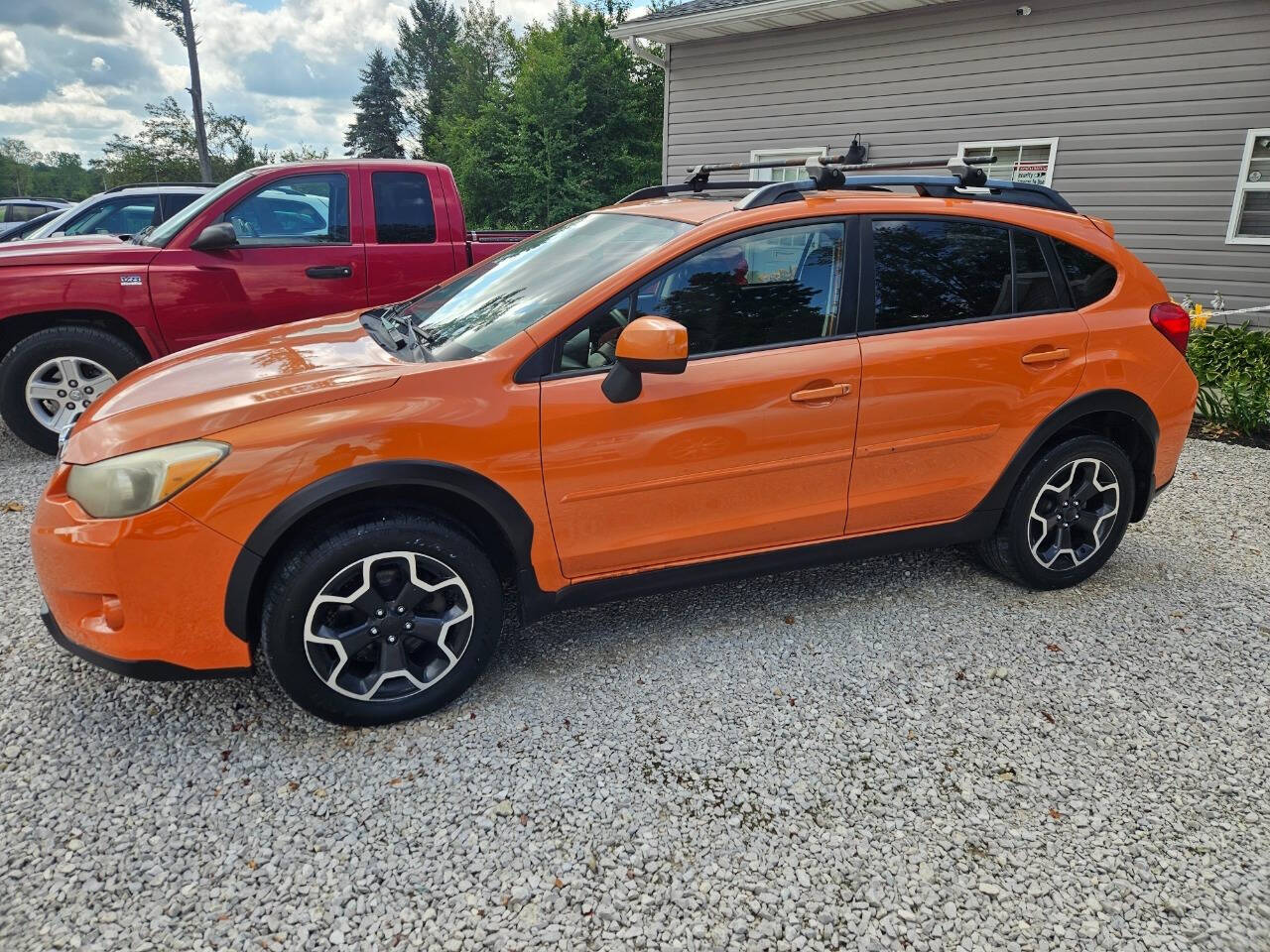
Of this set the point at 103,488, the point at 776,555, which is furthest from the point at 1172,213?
the point at 103,488

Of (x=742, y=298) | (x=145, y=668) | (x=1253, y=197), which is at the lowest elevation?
(x=145, y=668)

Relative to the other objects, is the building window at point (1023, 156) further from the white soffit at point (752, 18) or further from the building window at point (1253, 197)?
the building window at point (1253, 197)

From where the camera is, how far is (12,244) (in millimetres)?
5281

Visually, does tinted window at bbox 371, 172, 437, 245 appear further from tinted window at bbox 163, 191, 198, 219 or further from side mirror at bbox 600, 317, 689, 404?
side mirror at bbox 600, 317, 689, 404

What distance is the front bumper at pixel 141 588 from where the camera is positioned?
224cm

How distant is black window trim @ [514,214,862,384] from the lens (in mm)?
2588

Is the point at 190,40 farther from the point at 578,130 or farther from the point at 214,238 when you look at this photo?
the point at 214,238

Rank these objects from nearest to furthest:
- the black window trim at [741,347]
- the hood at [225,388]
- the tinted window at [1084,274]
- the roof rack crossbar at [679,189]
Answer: the hood at [225,388] → the black window trim at [741,347] → the tinted window at [1084,274] → the roof rack crossbar at [679,189]

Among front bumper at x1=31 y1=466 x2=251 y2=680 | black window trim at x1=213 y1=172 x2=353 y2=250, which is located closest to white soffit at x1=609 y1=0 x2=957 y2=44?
black window trim at x1=213 y1=172 x2=353 y2=250

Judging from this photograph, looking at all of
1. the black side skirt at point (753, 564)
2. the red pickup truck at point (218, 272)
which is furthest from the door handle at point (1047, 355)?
the red pickup truck at point (218, 272)

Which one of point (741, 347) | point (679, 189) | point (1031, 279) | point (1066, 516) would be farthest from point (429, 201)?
point (1066, 516)

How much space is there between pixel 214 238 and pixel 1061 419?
16.5 feet

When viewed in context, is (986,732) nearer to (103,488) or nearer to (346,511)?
(346,511)

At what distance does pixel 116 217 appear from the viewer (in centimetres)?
791
